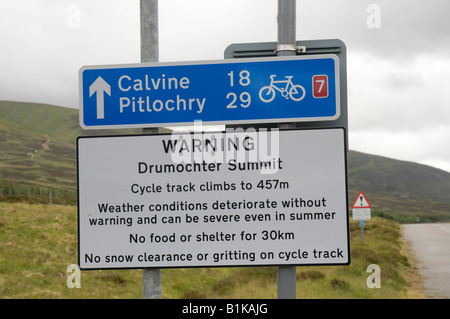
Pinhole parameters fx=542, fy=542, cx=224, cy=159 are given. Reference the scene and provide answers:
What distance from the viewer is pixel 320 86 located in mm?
4520

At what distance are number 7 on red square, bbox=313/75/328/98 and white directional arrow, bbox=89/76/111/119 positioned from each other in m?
1.75

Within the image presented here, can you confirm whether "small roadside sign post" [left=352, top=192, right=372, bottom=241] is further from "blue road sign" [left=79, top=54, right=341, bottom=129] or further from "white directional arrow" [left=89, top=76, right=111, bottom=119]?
"white directional arrow" [left=89, top=76, right=111, bottom=119]

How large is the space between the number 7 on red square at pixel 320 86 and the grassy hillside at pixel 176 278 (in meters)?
9.52

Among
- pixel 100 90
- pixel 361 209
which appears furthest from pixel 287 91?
pixel 361 209

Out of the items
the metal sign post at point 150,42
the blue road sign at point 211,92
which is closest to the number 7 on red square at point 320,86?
the blue road sign at point 211,92

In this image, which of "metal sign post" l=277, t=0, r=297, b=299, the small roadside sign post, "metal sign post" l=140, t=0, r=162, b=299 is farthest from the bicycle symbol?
the small roadside sign post

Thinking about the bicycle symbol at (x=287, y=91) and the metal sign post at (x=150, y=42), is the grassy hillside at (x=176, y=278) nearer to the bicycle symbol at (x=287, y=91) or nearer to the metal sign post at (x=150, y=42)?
the metal sign post at (x=150, y=42)

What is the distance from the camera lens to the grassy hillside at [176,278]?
14.6 meters

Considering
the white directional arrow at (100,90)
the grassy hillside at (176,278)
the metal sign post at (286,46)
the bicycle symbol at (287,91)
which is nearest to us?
the metal sign post at (286,46)

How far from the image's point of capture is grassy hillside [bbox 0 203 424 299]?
14.6 m

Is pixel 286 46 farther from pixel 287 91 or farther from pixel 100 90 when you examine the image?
pixel 100 90

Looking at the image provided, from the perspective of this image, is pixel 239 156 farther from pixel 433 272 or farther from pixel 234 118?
pixel 433 272

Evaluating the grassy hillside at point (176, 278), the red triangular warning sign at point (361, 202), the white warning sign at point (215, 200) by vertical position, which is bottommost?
the grassy hillside at point (176, 278)
